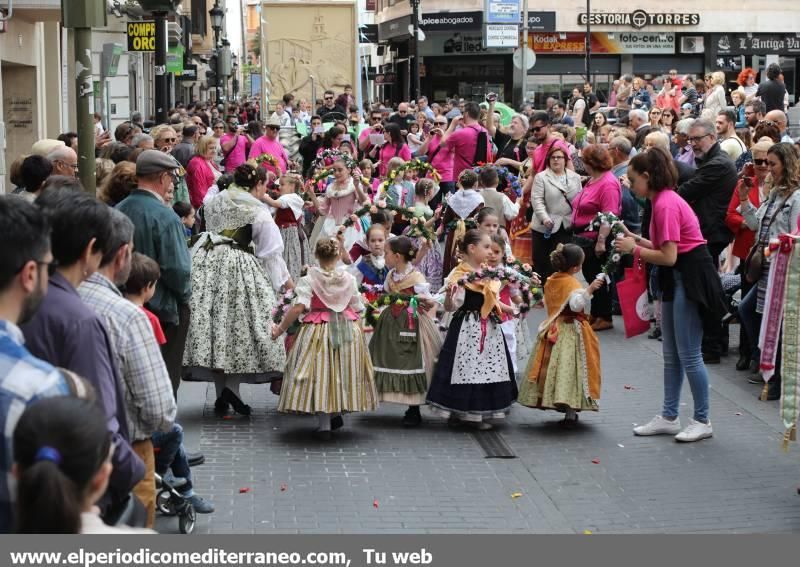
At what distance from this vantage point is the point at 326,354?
9172 millimetres

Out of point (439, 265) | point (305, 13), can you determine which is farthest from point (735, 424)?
point (305, 13)

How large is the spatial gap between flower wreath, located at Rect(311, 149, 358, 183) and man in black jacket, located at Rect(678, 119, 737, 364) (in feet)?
13.8

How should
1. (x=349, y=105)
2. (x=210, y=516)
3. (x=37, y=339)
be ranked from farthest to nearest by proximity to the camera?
(x=349, y=105) → (x=210, y=516) → (x=37, y=339)

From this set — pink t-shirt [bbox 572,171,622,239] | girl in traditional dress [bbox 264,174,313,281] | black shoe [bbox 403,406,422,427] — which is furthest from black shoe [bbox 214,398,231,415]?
pink t-shirt [bbox 572,171,622,239]

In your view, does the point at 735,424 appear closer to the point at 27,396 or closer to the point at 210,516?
the point at 210,516

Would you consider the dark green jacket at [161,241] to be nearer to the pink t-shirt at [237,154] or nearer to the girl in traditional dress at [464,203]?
the girl in traditional dress at [464,203]

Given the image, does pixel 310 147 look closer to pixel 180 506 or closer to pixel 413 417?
pixel 413 417

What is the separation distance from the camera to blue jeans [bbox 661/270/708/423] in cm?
910

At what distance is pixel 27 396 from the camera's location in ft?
12.1

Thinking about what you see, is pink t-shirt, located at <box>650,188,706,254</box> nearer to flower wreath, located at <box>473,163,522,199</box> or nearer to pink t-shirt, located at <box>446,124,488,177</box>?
flower wreath, located at <box>473,163,522,199</box>

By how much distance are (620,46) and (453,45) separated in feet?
24.1

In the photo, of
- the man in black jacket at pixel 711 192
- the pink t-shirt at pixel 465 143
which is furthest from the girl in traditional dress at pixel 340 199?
the pink t-shirt at pixel 465 143

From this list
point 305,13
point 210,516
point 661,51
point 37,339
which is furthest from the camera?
point 661,51

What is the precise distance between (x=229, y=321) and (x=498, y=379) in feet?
6.54
